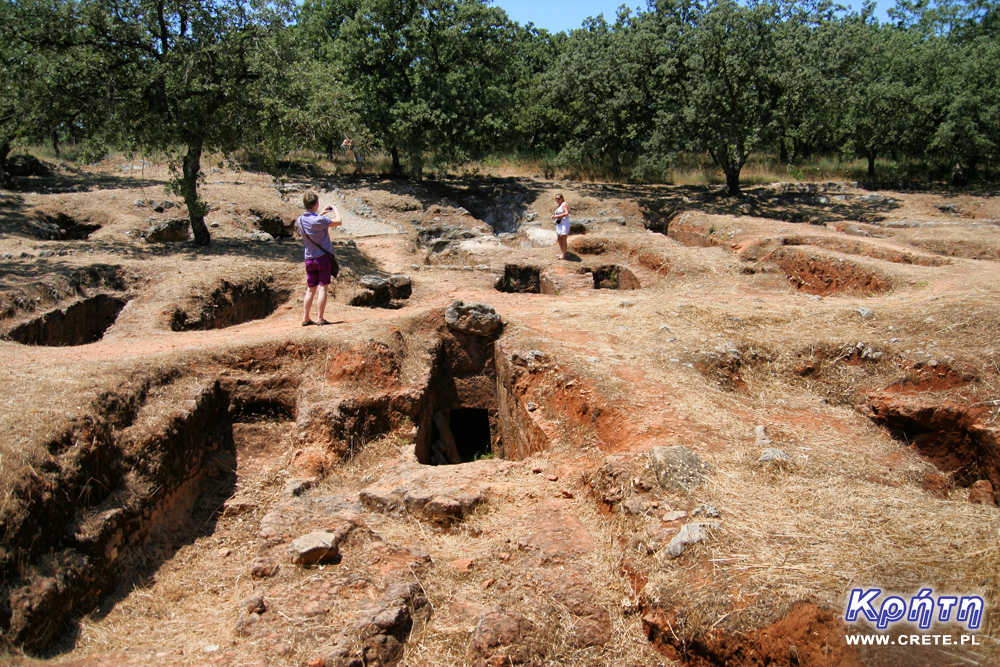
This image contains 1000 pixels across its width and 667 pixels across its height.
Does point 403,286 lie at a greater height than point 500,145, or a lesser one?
lesser

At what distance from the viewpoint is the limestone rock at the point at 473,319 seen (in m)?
8.68

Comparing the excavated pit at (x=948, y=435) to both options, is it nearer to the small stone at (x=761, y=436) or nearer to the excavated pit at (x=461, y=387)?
the small stone at (x=761, y=436)

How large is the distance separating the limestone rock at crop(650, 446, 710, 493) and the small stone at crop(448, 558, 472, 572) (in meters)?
Result: 1.58

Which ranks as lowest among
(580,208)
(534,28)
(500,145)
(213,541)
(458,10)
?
(213,541)

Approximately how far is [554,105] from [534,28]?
1640 cm

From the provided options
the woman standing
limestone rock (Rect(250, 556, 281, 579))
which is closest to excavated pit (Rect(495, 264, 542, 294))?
the woman standing

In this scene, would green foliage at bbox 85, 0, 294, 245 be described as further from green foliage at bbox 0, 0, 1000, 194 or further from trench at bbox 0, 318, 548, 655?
trench at bbox 0, 318, 548, 655

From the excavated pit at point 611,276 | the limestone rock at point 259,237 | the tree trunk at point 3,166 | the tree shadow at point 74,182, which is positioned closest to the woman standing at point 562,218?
the excavated pit at point 611,276

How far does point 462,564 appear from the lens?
4648 mm

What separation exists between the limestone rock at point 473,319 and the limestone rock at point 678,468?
4.01 meters

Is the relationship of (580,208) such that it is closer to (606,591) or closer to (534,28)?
(606,591)

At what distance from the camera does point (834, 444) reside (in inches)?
225

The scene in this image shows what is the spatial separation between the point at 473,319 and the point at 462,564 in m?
4.47

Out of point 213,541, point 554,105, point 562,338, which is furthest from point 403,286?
point 554,105
